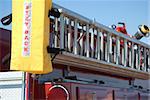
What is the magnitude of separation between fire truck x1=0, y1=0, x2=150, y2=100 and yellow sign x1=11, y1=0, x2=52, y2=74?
0.12 ft

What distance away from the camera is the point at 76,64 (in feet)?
13.7

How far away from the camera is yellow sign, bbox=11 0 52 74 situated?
10.7 feet

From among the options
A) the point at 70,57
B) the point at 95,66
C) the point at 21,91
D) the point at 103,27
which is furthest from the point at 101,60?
the point at 21,91

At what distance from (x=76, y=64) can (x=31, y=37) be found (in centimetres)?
101

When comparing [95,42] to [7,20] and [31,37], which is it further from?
[31,37]

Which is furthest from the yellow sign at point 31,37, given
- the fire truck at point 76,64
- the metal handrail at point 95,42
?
the metal handrail at point 95,42

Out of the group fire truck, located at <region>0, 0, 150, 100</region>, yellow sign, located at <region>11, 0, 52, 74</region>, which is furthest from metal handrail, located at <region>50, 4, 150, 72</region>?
yellow sign, located at <region>11, 0, 52, 74</region>

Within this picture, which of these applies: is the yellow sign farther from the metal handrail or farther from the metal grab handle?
the metal handrail

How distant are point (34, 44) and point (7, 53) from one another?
82cm

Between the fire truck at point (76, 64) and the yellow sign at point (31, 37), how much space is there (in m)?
0.04

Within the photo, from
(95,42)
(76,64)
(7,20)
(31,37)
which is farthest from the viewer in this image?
(95,42)

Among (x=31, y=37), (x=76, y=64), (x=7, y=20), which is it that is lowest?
(x=76, y=64)

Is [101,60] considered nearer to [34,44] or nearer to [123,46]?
[123,46]

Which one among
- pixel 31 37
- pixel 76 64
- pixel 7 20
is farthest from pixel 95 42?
pixel 31 37
